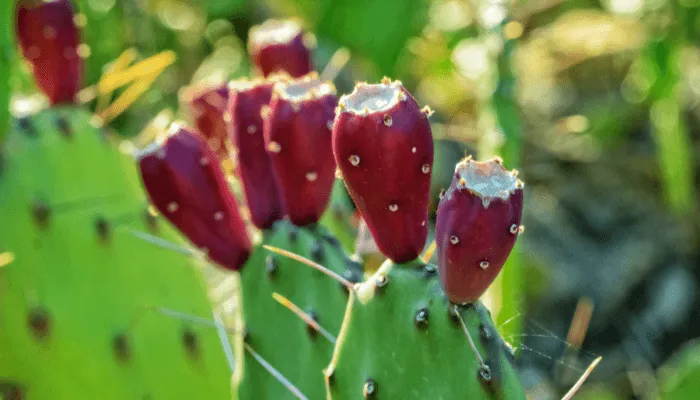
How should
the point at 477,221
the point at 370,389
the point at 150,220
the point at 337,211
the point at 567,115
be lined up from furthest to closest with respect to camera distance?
the point at 567,115
the point at 337,211
the point at 150,220
the point at 370,389
the point at 477,221

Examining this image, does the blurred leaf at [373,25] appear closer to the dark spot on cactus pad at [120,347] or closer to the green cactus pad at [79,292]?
the green cactus pad at [79,292]

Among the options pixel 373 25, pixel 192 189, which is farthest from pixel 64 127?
pixel 373 25

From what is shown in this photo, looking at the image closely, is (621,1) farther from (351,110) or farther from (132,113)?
(351,110)

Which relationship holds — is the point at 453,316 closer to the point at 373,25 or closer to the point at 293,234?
the point at 293,234

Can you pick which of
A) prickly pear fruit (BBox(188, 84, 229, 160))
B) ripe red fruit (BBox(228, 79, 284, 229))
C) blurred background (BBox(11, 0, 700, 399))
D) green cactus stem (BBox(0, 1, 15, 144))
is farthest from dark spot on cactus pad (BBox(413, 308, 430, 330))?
blurred background (BBox(11, 0, 700, 399))

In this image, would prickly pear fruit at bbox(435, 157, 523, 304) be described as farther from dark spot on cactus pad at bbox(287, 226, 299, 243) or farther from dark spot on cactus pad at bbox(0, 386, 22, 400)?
dark spot on cactus pad at bbox(0, 386, 22, 400)

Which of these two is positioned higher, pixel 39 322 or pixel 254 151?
pixel 254 151
